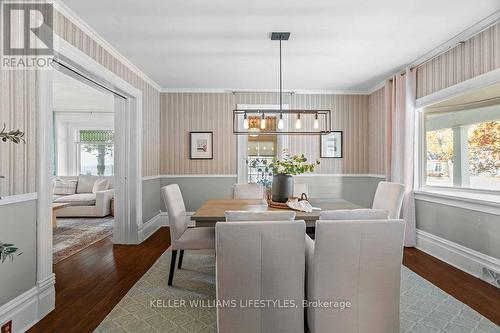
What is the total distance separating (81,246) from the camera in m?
4.00

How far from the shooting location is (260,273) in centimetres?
168

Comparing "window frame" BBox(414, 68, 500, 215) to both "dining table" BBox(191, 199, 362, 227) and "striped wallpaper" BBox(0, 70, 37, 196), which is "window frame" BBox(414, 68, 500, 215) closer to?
"dining table" BBox(191, 199, 362, 227)

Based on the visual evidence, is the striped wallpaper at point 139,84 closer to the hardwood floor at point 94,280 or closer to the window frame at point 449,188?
the hardwood floor at point 94,280

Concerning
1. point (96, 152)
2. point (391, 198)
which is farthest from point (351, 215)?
point (96, 152)

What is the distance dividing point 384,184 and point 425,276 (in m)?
1.02

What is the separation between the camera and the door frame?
2.16 metres

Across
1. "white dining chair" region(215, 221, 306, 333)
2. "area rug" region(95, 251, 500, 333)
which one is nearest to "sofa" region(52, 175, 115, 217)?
"area rug" region(95, 251, 500, 333)

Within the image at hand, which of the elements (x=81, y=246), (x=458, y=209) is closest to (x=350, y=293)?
(x=458, y=209)

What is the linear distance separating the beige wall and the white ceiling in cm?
120

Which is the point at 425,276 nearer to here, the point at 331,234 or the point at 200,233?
the point at 331,234

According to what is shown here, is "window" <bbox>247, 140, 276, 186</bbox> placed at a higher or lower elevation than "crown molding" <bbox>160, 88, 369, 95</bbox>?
Answer: lower

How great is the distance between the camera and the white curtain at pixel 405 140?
12.6 feet

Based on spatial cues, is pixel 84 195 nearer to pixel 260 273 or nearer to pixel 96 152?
pixel 96 152

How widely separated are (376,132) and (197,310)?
4.12 m
